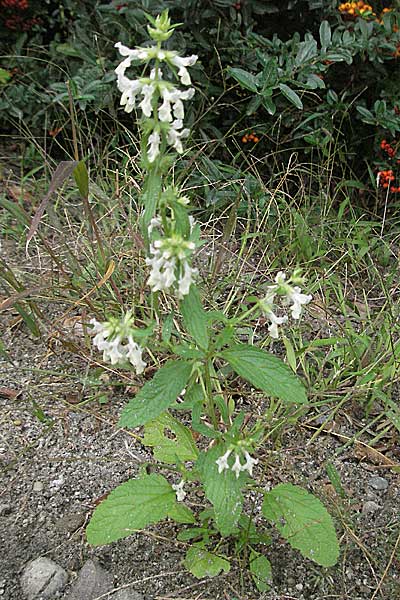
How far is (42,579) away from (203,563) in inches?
11.7

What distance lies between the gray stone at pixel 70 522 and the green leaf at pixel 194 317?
56 cm

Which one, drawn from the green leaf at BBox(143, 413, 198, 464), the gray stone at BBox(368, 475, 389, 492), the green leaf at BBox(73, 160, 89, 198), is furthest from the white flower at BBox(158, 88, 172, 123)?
the gray stone at BBox(368, 475, 389, 492)

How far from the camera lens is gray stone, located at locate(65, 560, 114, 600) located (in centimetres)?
129

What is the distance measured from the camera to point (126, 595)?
1285mm

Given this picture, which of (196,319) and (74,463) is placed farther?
(74,463)

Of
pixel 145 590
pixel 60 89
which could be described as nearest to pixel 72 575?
pixel 145 590

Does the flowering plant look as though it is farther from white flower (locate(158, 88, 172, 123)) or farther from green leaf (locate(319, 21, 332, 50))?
green leaf (locate(319, 21, 332, 50))

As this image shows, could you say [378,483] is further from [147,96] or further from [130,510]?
[147,96]

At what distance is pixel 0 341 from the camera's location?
1.82 metres

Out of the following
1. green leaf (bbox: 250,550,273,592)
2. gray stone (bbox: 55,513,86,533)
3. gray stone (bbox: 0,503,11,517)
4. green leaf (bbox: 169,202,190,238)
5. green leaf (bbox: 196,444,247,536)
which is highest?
green leaf (bbox: 169,202,190,238)

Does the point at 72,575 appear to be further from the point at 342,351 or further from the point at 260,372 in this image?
the point at 342,351

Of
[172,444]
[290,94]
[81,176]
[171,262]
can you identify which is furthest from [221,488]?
[290,94]

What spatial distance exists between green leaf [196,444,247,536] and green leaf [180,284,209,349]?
0.72 feet

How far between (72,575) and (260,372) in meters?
0.56
